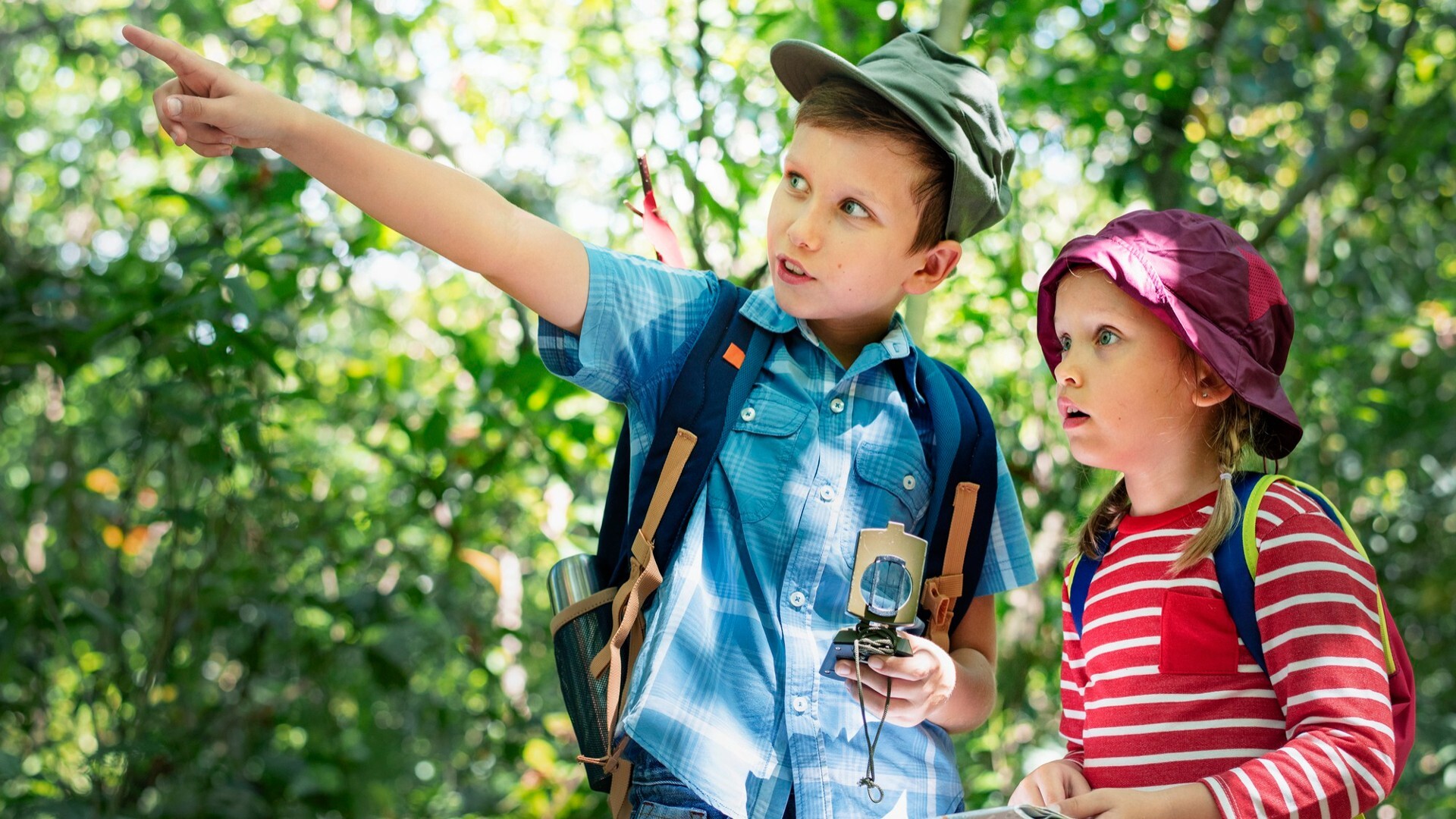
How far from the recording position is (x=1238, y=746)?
126 cm

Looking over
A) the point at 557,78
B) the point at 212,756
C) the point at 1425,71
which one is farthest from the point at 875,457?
the point at 1425,71

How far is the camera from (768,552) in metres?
1.49

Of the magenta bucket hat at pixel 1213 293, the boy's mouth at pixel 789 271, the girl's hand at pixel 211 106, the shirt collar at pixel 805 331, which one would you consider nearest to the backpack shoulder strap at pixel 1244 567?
the magenta bucket hat at pixel 1213 293

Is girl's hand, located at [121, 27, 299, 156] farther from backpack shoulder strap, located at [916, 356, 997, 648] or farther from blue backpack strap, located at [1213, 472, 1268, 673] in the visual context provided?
blue backpack strap, located at [1213, 472, 1268, 673]

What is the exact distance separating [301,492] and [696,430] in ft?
8.43

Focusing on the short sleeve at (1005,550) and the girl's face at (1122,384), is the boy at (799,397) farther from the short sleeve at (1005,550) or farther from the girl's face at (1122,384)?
the girl's face at (1122,384)

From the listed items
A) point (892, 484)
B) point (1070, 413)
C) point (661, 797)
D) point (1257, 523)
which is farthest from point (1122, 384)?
point (661, 797)

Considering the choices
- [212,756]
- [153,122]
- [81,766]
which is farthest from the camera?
[153,122]

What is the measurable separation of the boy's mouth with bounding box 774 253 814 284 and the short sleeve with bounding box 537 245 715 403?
11 cm

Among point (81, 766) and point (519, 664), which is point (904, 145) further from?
point (519, 664)

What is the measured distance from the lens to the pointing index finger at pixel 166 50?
46.5 inches

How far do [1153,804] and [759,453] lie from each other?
0.62 metres

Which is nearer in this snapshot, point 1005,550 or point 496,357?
point 1005,550

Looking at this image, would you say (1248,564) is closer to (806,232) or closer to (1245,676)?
(1245,676)
